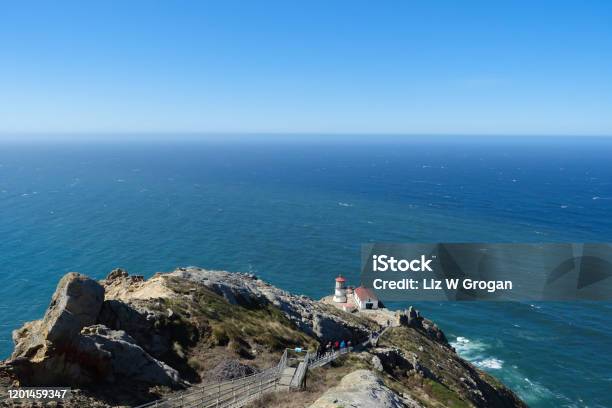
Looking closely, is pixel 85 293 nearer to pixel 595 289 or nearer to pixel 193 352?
pixel 193 352

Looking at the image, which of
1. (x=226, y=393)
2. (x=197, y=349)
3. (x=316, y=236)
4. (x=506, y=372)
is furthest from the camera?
(x=316, y=236)

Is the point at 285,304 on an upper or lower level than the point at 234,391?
lower

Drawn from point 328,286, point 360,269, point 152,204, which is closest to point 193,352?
point 328,286

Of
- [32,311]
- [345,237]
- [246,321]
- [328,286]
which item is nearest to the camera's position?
[246,321]

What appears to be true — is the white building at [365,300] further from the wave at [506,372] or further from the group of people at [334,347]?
the group of people at [334,347]

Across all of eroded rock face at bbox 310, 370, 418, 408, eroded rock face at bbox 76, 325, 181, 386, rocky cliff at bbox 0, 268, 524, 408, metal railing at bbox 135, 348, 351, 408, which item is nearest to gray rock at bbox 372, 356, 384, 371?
rocky cliff at bbox 0, 268, 524, 408

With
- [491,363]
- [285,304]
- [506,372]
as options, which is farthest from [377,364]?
[491,363]

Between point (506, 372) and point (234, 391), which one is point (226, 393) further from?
point (506, 372)
